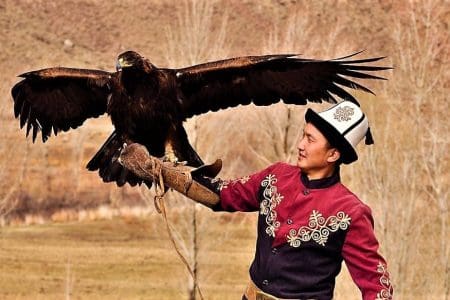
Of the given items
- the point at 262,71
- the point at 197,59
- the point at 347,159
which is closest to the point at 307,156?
the point at 347,159

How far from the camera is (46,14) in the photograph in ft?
191

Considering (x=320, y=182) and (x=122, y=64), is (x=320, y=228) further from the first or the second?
(x=122, y=64)

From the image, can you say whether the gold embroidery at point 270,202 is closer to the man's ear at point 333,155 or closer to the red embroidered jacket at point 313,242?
the red embroidered jacket at point 313,242

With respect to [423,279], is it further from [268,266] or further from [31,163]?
[31,163]

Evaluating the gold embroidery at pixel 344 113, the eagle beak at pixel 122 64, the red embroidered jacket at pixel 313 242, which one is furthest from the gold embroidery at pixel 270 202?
the eagle beak at pixel 122 64

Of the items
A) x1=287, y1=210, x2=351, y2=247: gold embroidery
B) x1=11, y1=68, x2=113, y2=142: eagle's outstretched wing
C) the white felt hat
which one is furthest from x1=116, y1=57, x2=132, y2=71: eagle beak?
x1=287, y1=210, x2=351, y2=247: gold embroidery

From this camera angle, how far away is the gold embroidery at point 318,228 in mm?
4707

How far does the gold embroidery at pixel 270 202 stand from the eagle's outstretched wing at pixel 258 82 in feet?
7.03

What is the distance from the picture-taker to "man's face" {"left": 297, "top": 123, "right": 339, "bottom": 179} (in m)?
4.77

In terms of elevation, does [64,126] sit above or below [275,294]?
above

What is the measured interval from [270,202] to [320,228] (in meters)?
0.29

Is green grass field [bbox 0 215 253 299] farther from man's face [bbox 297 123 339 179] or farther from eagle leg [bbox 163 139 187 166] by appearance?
man's face [bbox 297 123 339 179]

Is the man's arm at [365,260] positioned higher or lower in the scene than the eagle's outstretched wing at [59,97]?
lower

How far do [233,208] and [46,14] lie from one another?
54384mm
